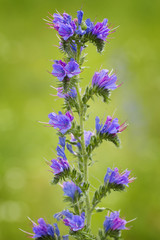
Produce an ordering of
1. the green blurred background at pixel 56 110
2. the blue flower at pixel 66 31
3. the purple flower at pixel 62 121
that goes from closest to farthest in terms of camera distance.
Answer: the blue flower at pixel 66 31 → the purple flower at pixel 62 121 → the green blurred background at pixel 56 110

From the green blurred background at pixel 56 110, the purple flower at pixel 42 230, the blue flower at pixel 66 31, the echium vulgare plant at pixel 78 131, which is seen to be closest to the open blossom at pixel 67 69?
the echium vulgare plant at pixel 78 131

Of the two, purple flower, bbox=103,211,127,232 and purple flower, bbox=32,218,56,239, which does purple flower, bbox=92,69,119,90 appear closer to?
purple flower, bbox=103,211,127,232

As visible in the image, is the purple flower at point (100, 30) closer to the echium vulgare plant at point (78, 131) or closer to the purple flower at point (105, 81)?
the echium vulgare plant at point (78, 131)

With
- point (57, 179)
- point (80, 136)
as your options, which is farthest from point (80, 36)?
point (57, 179)

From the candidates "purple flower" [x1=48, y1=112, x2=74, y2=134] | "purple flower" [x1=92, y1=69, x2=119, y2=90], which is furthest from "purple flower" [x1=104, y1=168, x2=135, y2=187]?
"purple flower" [x1=92, y1=69, x2=119, y2=90]

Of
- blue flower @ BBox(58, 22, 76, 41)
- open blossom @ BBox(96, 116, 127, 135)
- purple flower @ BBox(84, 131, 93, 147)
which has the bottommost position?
purple flower @ BBox(84, 131, 93, 147)

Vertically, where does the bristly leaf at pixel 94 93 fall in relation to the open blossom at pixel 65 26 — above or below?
below

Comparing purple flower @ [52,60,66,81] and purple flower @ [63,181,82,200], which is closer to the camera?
purple flower @ [52,60,66,81]
